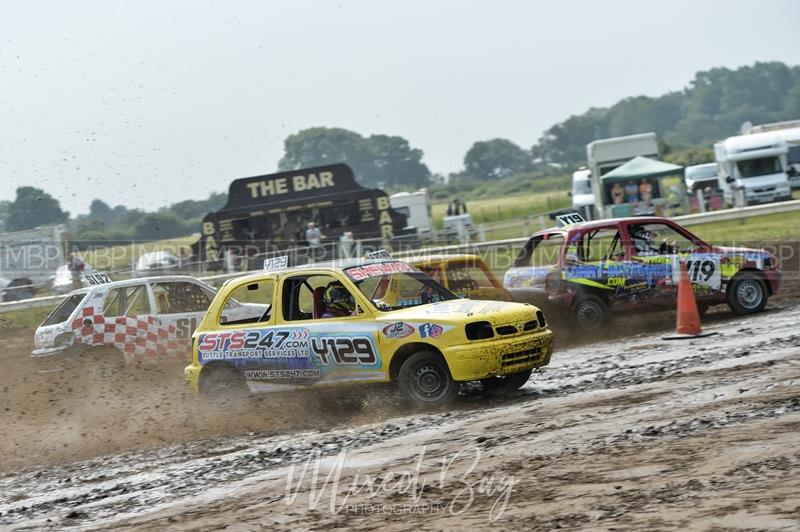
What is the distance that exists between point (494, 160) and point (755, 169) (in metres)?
91.6

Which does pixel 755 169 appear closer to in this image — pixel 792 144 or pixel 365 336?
pixel 792 144

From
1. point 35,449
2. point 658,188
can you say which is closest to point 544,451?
point 35,449

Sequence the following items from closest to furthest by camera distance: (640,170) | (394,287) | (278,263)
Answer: (394,287) < (278,263) < (640,170)

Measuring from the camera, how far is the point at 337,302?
10.2 m

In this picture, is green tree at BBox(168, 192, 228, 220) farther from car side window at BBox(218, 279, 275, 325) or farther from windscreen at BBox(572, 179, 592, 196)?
car side window at BBox(218, 279, 275, 325)

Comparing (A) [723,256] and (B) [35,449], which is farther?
(A) [723,256]

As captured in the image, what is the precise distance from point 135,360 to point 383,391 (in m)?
4.81

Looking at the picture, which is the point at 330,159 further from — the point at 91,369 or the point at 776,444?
the point at 776,444

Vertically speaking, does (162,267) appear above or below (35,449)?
above

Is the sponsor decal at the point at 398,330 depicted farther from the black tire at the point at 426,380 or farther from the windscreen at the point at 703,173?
the windscreen at the point at 703,173

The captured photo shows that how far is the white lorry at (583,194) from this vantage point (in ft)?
130

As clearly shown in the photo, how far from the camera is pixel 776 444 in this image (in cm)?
627

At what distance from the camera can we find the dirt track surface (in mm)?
5695

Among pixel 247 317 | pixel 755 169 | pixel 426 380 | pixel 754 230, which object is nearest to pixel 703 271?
pixel 426 380
